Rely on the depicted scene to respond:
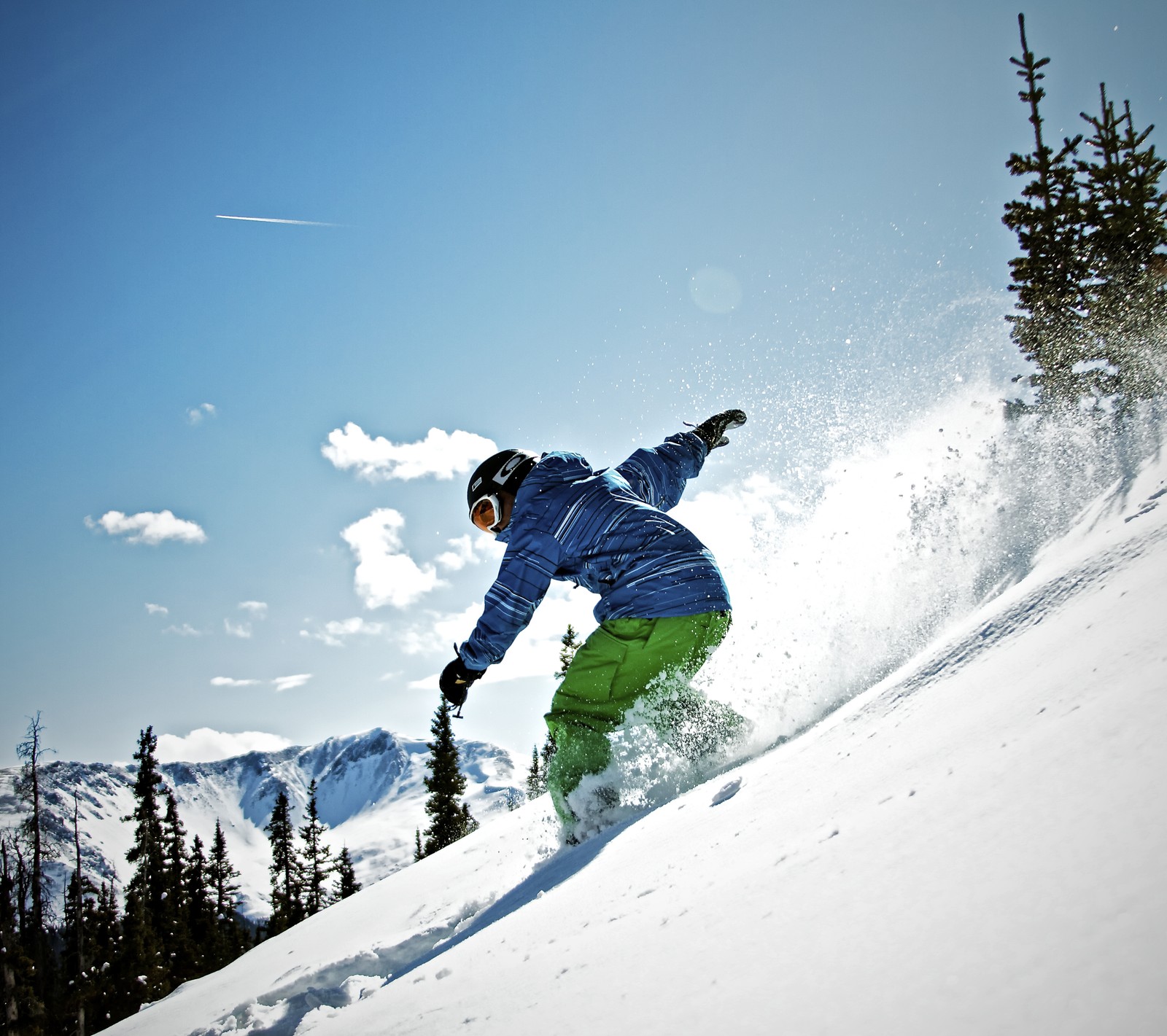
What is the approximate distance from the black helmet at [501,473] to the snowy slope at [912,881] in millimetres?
2299

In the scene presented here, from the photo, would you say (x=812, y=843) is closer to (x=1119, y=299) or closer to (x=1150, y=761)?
(x=1150, y=761)

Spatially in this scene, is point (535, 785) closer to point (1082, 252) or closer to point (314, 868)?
point (1082, 252)

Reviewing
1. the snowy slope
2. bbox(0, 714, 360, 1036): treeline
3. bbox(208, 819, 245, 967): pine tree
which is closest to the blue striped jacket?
the snowy slope

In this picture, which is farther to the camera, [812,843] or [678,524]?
[678,524]

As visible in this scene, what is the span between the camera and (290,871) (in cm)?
4747

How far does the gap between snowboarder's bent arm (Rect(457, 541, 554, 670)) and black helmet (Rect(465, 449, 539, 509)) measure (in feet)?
1.82

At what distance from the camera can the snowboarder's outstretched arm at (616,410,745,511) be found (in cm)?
528

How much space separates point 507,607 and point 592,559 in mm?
585

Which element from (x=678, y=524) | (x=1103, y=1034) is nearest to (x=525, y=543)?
(x=678, y=524)

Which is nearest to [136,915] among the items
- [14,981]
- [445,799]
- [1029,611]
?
[14,981]

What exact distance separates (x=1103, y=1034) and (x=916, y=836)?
60 cm

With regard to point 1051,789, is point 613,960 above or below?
below

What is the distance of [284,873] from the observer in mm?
49312

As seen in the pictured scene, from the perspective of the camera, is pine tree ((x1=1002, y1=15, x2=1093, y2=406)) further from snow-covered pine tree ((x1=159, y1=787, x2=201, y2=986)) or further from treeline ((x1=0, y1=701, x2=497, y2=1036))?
snow-covered pine tree ((x1=159, y1=787, x2=201, y2=986))
